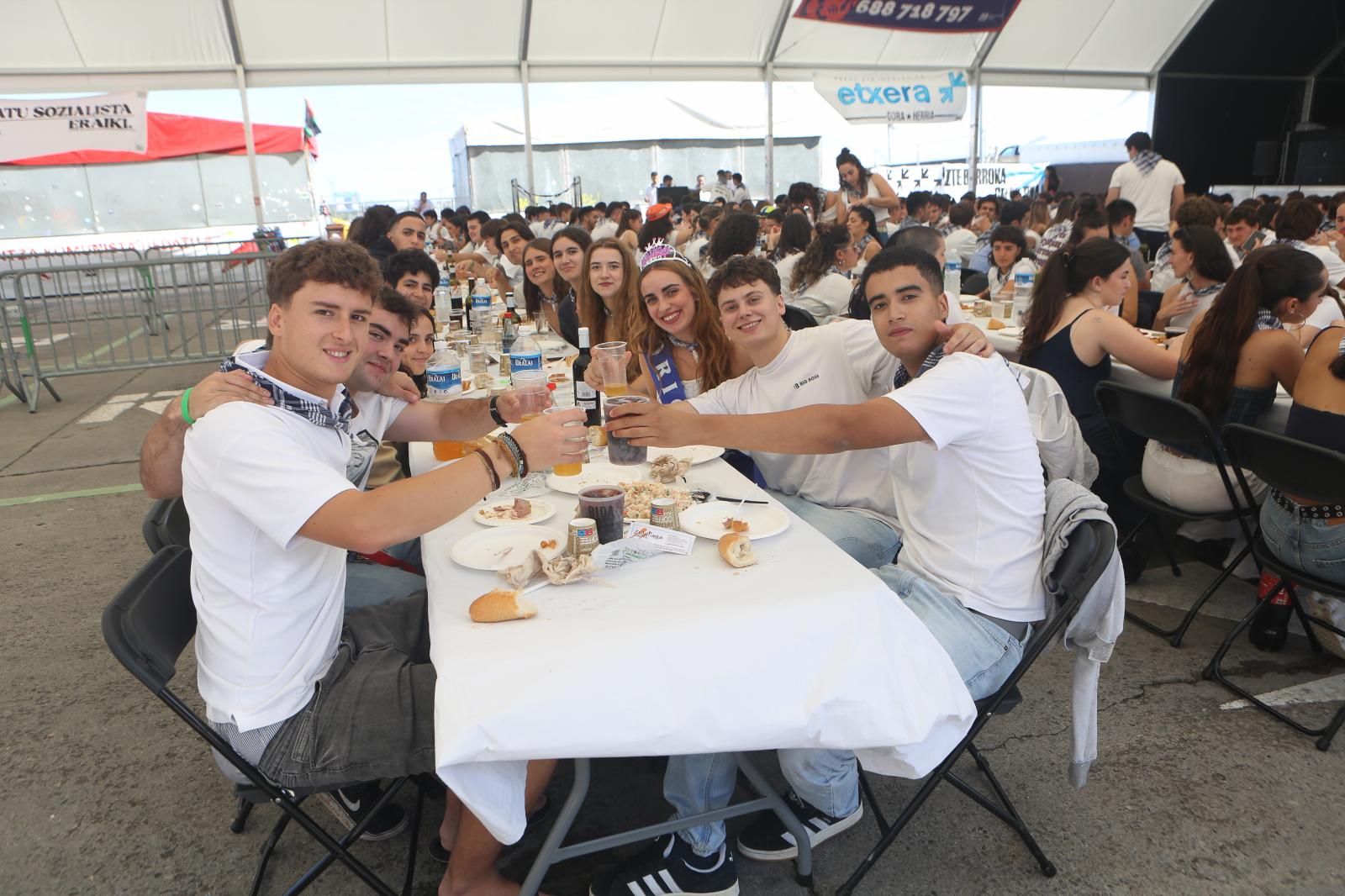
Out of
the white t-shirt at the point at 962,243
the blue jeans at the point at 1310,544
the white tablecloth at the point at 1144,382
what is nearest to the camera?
the blue jeans at the point at 1310,544

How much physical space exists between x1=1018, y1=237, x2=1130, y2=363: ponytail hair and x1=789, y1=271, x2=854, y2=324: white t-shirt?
63.5 inches

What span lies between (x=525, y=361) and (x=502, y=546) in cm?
146

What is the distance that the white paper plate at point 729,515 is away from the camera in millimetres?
1865

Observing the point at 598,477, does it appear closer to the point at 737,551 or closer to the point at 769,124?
the point at 737,551

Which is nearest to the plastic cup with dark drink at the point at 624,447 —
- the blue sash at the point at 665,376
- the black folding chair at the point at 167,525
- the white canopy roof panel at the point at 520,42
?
the black folding chair at the point at 167,525

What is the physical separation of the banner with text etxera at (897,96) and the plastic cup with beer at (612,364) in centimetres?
1176

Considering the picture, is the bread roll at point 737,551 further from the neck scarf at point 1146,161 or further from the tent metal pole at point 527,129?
the tent metal pole at point 527,129

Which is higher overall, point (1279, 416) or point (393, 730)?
point (1279, 416)

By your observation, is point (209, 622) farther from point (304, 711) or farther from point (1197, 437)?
point (1197, 437)

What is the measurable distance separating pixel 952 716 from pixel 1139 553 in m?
2.32

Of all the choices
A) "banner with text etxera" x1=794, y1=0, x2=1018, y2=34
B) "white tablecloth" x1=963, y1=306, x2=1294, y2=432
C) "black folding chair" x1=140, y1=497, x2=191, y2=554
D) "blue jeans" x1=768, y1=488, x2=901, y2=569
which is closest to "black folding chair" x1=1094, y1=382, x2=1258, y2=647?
"white tablecloth" x1=963, y1=306, x2=1294, y2=432

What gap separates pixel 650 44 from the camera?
41.7 feet

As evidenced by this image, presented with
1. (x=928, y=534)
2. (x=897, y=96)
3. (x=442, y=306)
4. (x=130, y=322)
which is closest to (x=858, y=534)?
(x=928, y=534)

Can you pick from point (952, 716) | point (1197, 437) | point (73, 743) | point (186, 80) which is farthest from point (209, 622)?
point (186, 80)
